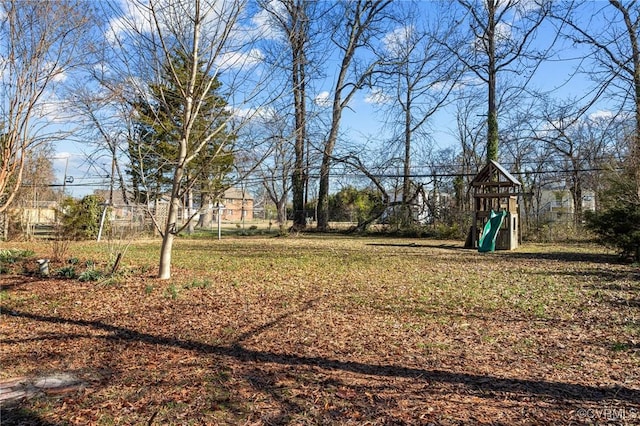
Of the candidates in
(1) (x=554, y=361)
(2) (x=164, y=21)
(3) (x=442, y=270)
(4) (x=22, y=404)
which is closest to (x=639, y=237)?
(3) (x=442, y=270)

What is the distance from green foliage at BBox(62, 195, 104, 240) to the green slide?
1368cm

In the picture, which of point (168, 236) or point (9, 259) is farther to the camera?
point (9, 259)

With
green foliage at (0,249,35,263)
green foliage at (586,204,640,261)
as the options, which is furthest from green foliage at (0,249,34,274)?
green foliage at (586,204,640,261)

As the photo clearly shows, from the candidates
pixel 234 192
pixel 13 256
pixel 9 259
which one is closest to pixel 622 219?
pixel 9 259

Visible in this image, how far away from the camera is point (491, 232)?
1307 centimetres

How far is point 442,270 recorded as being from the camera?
8.74m

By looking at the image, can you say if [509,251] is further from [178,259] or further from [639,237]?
[178,259]

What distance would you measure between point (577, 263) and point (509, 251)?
123 inches

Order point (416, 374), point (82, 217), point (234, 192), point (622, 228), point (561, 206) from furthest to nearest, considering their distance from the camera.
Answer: point (234, 192)
point (561, 206)
point (82, 217)
point (622, 228)
point (416, 374)

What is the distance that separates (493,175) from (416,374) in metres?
12.4

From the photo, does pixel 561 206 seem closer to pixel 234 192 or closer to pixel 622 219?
pixel 622 219

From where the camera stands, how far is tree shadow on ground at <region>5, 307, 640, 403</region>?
295cm

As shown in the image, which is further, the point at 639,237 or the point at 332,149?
the point at 332,149

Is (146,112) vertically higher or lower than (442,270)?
higher
